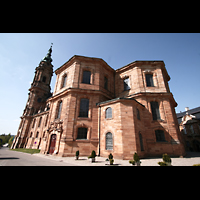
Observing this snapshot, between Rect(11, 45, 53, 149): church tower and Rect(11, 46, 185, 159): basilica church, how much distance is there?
76.4 feet

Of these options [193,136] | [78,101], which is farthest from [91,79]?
[193,136]

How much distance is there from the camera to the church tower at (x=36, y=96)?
35.7 metres

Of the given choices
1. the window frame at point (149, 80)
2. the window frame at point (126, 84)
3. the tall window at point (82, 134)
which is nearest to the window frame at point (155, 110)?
the window frame at point (149, 80)

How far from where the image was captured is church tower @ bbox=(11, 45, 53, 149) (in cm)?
3569

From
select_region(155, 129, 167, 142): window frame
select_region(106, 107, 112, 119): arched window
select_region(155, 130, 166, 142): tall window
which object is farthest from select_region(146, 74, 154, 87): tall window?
select_region(106, 107, 112, 119): arched window

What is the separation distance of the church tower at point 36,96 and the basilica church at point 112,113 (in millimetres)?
23297

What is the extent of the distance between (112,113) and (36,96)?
3558 cm

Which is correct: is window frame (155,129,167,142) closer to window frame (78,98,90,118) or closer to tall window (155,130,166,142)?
tall window (155,130,166,142)

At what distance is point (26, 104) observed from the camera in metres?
41.0
